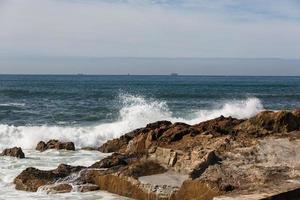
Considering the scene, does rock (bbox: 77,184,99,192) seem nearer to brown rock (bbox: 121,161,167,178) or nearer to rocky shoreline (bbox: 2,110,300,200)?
rocky shoreline (bbox: 2,110,300,200)

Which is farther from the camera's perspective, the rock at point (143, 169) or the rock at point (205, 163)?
the rock at point (143, 169)

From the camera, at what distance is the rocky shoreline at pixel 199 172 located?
8.38 metres

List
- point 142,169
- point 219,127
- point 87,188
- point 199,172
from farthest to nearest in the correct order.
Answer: point 219,127 < point 87,188 < point 142,169 < point 199,172

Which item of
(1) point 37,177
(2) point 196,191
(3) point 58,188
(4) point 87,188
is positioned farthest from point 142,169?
(1) point 37,177

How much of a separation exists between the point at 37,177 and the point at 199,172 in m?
3.74

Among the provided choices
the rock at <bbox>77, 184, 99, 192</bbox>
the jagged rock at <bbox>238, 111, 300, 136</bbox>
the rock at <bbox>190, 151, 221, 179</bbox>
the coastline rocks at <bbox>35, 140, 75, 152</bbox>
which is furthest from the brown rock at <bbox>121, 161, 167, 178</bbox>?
the coastline rocks at <bbox>35, 140, 75, 152</bbox>

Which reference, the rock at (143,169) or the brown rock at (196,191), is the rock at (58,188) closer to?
the rock at (143,169)

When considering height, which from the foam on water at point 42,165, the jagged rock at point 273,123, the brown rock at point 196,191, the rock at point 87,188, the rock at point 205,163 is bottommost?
the foam on water at point 42,165

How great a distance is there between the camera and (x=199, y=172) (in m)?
9.33

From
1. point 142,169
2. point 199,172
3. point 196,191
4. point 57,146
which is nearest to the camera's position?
point 196,191

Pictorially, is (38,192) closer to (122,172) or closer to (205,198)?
(122,172)

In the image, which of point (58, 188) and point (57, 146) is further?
point (57, 146)

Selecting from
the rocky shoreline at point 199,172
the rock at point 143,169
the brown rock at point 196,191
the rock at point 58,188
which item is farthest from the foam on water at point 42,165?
the brown rock at point 196,191

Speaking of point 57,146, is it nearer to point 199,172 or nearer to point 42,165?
point 42,165
